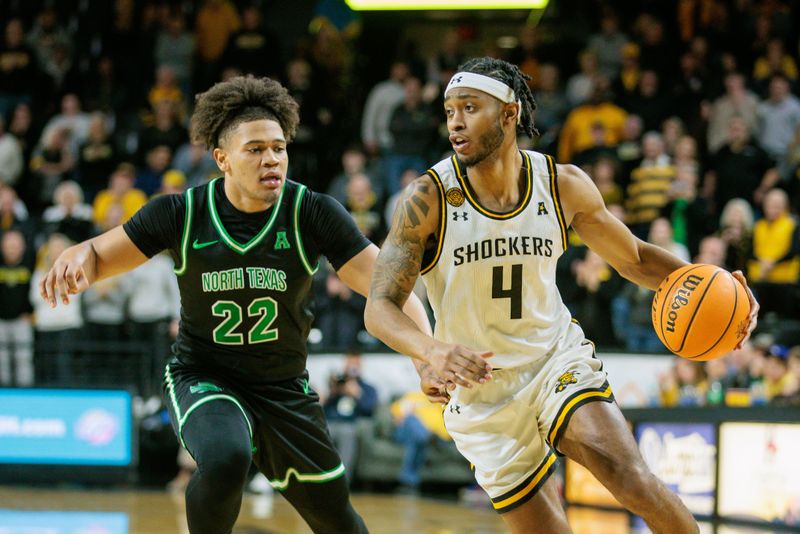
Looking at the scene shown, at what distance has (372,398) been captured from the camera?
11938mm

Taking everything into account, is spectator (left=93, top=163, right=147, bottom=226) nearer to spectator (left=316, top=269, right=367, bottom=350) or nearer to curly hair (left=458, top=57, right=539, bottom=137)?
spectator (left=316, top=269, right=367, bottom=350)

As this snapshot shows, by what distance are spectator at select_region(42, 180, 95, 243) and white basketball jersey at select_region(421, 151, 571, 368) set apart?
8.89m

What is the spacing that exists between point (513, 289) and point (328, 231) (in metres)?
0.96

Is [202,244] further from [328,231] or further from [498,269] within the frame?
[498,269]

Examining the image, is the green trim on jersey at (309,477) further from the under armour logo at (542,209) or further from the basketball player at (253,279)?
the under armour logo at (542,209)

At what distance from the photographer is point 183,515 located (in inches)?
393

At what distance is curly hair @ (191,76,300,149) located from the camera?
5.28 meters

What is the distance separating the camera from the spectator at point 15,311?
12367 mm

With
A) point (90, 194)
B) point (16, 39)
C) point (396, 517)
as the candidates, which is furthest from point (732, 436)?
point (16, 39)

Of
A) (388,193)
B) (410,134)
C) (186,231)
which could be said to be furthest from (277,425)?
(410,134)

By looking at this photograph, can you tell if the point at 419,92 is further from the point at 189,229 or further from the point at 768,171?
the point at 189,229

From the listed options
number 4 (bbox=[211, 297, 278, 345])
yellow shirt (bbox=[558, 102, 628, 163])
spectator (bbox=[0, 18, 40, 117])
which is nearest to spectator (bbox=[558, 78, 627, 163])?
yellow shirt (bbox=[558, 102, 628, 163])

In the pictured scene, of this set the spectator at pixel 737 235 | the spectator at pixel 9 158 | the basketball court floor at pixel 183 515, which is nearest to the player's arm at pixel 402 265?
the basketball court floor at pixel 183 515

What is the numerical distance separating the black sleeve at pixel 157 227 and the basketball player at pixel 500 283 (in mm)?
1062
